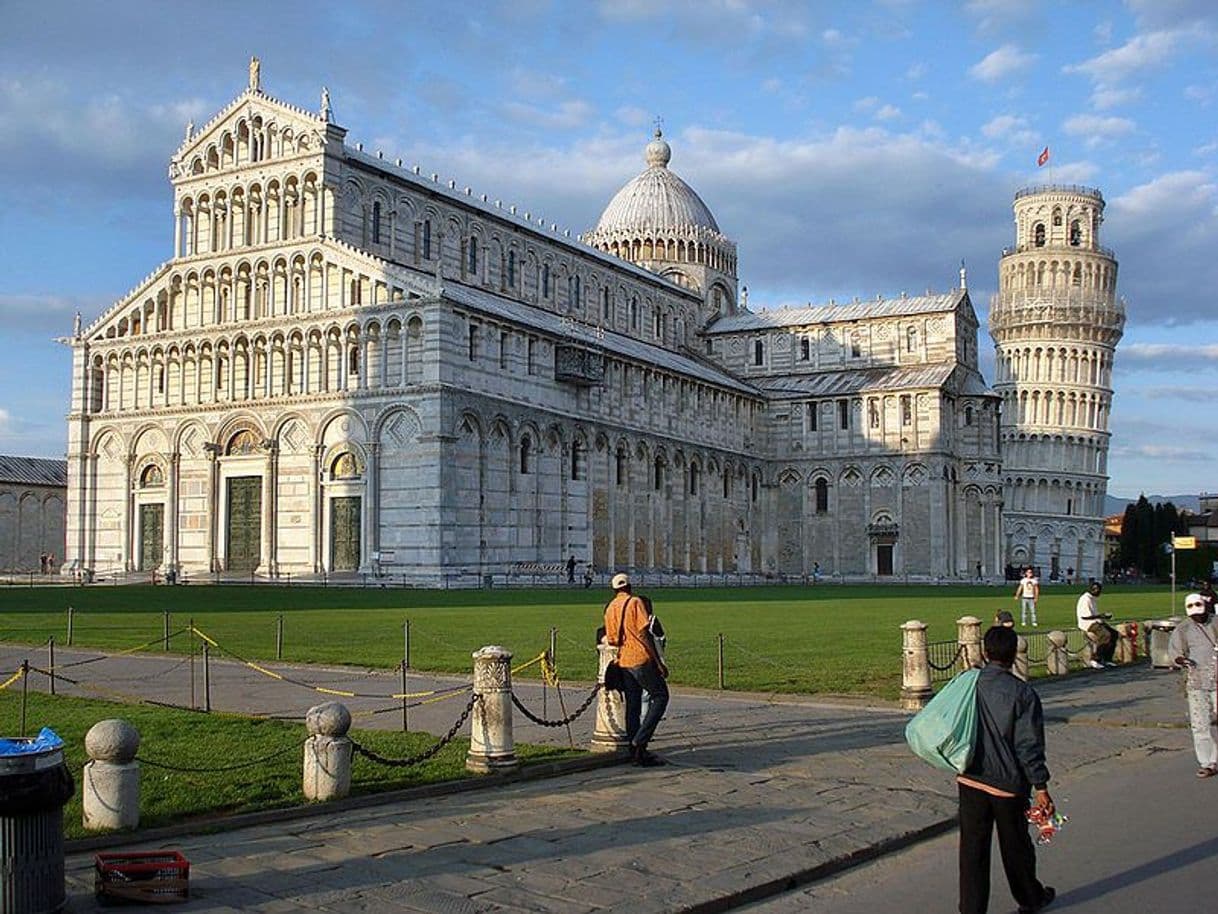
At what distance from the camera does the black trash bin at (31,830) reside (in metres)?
7.73

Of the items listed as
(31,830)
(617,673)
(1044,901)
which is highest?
(617,673)

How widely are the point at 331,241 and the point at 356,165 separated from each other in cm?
472

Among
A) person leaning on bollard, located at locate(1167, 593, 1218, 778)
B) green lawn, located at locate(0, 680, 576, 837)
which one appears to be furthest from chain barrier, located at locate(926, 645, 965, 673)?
green lawn, located at locate(0, 680, 576, 837)

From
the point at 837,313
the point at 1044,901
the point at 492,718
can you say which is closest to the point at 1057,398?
the point at 837,313

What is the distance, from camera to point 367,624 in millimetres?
30828

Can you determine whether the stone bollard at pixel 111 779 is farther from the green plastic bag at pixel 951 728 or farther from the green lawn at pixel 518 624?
the green lawn at pixel 518 624

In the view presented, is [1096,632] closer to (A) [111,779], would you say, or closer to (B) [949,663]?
(B) [949,663]

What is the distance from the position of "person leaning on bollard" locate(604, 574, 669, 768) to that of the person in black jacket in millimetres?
5540

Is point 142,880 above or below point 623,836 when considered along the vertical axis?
above

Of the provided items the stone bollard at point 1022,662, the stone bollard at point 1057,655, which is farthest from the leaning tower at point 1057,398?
the stone bollard at point 1022,662

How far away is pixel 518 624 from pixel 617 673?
16.7 metres

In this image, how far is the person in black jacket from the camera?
792 centimetres

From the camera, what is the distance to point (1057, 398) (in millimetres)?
107875

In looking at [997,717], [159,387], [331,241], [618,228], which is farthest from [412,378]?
[997,717]
